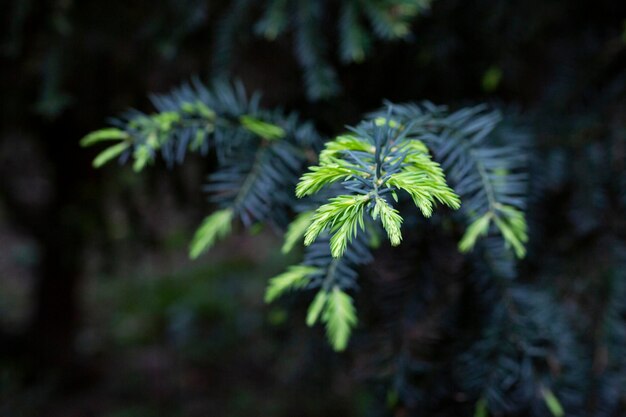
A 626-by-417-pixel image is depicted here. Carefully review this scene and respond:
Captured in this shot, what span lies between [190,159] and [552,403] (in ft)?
4.91

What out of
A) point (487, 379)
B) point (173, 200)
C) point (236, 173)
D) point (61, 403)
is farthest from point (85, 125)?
point (61, 403)

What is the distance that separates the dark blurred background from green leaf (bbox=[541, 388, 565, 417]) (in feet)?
1.52

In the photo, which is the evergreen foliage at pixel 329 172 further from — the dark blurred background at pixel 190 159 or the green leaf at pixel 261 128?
the dark blurred background at pixel 190 159

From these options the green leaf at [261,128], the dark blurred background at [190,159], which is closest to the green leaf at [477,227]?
the green leaf at [261,128]

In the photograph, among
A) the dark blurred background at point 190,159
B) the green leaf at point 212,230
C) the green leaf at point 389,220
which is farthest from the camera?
the dark blurred background at point 190,159

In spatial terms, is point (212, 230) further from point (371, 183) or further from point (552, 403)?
point (552, 403)

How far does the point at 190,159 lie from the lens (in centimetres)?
188

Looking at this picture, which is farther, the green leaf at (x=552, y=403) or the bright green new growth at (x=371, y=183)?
the green leaf at (x=552, y=403)

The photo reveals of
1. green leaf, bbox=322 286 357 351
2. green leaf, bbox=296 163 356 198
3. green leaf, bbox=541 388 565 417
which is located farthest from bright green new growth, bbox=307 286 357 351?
green leaf, bbox=541 388 565 417

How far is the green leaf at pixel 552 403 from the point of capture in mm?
949

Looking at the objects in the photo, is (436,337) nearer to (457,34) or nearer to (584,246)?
(584,246)

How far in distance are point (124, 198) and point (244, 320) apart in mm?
1679

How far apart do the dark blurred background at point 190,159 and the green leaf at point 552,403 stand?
462 mm

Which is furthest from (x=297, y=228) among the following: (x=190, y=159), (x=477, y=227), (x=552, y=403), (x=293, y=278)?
(x=190, y=159)
